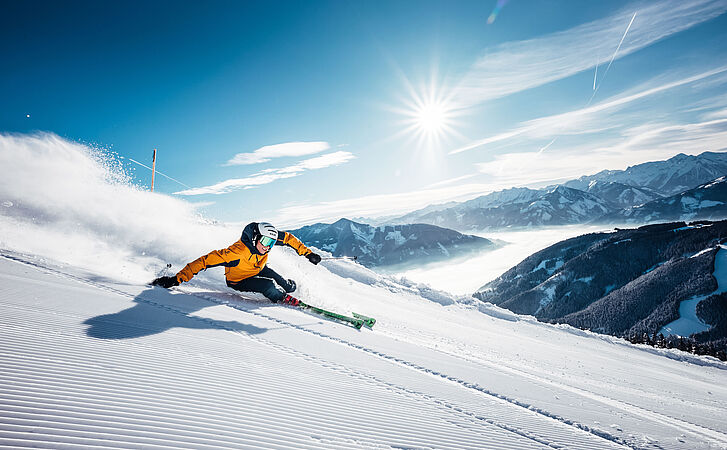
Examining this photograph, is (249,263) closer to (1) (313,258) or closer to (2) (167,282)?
(1) (313,258)

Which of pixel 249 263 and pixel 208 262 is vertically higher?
pixel 249 263

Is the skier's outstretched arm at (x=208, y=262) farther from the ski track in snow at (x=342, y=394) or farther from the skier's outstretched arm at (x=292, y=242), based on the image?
the skier's outstretched arm at (x=292, y=242)

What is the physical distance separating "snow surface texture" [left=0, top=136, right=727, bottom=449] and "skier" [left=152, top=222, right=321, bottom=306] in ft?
1.56

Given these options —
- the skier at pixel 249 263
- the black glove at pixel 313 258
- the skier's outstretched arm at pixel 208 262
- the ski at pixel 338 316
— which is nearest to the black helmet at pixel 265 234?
the skier at pixel 249 263

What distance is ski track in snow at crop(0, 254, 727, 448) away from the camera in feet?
9.83

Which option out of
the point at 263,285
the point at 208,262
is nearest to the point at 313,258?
the point at 263,285

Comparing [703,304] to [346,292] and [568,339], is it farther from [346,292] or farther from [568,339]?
[346,292]

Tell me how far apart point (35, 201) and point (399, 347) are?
1705cm

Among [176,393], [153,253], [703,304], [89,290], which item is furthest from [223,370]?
[703,304]

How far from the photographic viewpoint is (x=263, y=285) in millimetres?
10305

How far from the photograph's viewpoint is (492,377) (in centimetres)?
782

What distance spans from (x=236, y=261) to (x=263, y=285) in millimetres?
1262

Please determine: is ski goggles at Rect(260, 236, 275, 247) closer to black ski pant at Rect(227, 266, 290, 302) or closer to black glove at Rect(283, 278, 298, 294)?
black ski pant at Rect(227, 266, 290, 302)

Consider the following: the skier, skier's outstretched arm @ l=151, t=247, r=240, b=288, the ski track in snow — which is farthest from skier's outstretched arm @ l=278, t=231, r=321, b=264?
the ski track in snow
